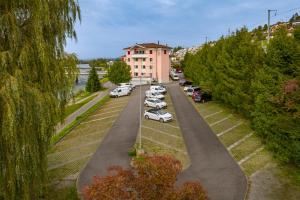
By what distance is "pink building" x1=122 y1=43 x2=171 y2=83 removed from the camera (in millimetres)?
73125

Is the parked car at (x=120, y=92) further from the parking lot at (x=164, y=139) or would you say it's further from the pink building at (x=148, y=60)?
the pink building at (x=148, y=60)

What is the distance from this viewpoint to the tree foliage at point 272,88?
736 inches

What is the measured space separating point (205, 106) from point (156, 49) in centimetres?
3599

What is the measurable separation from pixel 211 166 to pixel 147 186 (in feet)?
40.8

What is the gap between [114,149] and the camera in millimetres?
23594

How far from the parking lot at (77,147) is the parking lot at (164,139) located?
4058 mm

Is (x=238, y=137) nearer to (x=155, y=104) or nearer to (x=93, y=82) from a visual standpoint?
(x=155, y=104)

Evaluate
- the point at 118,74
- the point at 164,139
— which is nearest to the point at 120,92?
the point at 118,74

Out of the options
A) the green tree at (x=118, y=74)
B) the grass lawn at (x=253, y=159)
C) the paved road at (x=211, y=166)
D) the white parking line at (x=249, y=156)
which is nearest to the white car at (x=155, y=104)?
the grass lawn at (x=253, y=159)

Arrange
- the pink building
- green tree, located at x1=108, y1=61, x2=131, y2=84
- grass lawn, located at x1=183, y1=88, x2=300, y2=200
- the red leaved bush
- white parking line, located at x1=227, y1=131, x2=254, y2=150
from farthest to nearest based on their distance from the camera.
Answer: the pink building, green tree, located at x1=108, y1=61, x2=131, y2=84, white parking line, located at x1=227, y1=131, x2=254, y2=150, grass lawn, located at x1=183, y1=88, x2=300, y2=200, the red leaved bush

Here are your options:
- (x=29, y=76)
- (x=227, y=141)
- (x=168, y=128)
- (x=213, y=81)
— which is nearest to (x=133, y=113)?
(x=168, y=128)

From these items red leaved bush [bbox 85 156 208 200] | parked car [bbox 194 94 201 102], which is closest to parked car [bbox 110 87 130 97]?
parked car [bbox 194 94 201 102]

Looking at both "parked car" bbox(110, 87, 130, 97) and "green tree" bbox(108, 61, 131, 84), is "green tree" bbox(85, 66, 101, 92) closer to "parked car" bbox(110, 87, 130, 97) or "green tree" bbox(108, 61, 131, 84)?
"green tree" bbox(108, 61, 131, 84)

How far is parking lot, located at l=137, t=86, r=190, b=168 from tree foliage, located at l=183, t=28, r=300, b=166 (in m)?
6.28
